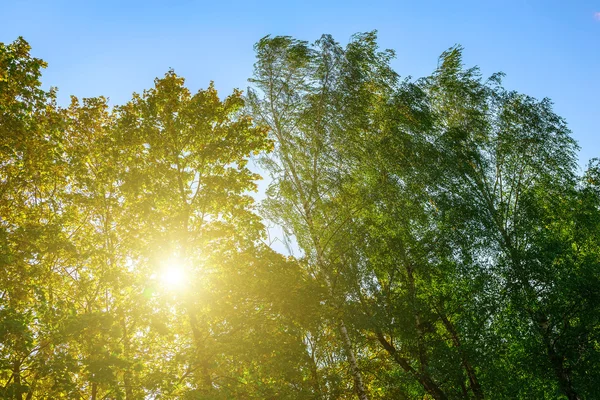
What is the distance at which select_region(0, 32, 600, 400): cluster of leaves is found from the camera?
33.5 ft

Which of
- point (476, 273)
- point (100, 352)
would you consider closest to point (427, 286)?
point (476, 273)

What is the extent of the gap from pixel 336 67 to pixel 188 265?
11430 millimetres

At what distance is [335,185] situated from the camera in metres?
17.5

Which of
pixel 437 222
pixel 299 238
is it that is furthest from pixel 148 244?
pixel 437 222

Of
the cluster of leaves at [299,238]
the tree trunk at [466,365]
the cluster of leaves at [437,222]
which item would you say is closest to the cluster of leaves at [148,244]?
the cluster of leaves at [299,238]

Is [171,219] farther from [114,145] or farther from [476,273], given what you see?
[476,273]

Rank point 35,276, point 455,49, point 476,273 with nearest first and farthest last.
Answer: point 35,276
point 476,273
point 455,49

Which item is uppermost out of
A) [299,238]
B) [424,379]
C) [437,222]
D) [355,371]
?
[299,238]

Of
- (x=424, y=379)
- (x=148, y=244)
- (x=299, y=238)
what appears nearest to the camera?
(x=148, y=244)

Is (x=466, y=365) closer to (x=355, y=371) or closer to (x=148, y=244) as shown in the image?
(x=355, y=371)

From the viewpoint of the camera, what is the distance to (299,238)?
1831 centimetres

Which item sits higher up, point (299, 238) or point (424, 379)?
point (299, 238)

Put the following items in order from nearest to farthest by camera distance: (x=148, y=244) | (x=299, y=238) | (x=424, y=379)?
(x=148, y=244), (x=424, y=379), (x=299, y=238)

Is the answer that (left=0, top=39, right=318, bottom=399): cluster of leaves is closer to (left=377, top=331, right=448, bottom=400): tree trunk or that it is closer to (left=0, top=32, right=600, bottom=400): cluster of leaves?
(left=0, top=32, right=600, bottom=400): cluster of leaves
